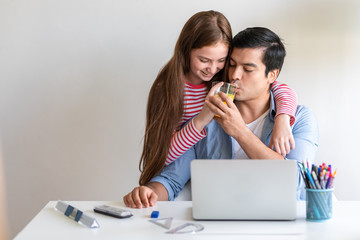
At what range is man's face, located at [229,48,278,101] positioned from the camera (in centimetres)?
192

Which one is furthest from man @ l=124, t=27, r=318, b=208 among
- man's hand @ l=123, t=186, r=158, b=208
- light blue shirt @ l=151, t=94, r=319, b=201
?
man's hand @ l=123, t=186, r=158, b=208

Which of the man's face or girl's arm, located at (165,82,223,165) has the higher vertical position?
the man's face

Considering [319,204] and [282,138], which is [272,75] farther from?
[319,204]

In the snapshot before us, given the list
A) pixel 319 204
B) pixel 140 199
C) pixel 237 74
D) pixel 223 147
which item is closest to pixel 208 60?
pixel 237 74

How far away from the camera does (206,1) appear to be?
2260 mm

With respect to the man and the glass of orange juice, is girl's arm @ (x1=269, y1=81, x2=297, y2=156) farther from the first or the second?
the glass of orange juice

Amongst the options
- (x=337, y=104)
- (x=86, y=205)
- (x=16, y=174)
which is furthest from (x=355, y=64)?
(x=16, y=174)

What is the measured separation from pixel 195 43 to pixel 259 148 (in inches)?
18.4

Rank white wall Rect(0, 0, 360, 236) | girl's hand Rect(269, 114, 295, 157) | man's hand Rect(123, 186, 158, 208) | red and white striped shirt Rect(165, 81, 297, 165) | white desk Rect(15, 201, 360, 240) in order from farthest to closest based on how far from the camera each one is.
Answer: white wall Rect(0, 0, 360, 236) < red and white striped shirt Rect(165, 81, 297, 165) < girl's hand Rect(269, 114, 295, 157) < man's hand Rect(123, 186, 158, 208) < white desk Rect(15, 201, 360, 240)

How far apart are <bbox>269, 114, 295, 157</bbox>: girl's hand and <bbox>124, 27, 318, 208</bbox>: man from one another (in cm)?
3

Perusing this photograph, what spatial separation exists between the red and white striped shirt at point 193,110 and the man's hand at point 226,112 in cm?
12

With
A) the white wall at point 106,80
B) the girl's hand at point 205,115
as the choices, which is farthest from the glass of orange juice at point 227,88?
the white wall at point 106,80

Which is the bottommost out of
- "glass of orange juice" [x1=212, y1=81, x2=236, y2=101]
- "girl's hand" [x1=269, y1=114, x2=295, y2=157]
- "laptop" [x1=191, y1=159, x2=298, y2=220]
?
"laptop" [x1=191, y1=159, x2=298, y2=220]

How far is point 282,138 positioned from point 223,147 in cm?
31
